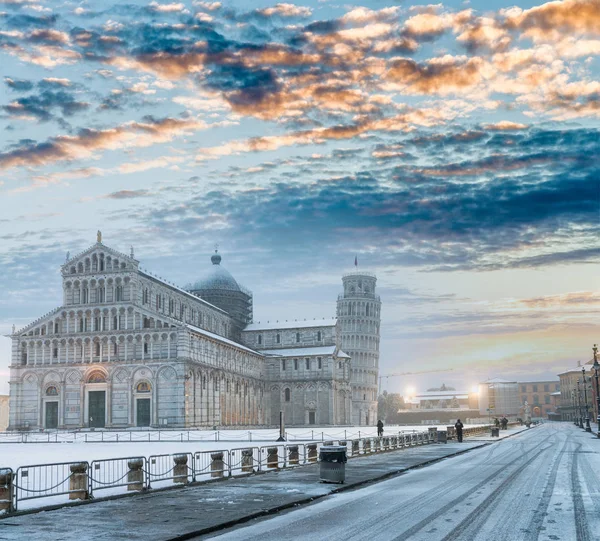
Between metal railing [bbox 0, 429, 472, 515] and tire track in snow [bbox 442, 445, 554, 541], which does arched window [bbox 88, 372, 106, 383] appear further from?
tire track in snow [bbox 442, 445, 554, 541]

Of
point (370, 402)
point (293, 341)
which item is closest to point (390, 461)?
point (293, 341)

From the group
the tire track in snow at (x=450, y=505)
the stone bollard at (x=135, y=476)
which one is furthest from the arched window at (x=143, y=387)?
the stone bollard at (x=135, y=476)

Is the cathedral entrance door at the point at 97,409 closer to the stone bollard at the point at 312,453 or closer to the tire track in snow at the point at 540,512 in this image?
the stone bollard at the point at 312,453

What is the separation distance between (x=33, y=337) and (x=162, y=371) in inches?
757

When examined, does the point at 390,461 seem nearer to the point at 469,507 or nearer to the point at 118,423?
the point at 469,507

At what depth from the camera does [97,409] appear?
317 feet

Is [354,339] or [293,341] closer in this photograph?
[293,341]

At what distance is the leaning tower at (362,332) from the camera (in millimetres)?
171625

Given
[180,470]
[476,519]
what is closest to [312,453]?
[180,470]

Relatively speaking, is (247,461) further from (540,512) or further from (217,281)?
(217,281)

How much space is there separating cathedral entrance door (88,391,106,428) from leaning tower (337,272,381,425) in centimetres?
8099

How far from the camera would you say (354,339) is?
579ft

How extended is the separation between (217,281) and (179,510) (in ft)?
392

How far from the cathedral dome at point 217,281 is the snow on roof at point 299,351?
1421cm
